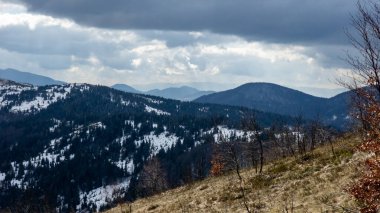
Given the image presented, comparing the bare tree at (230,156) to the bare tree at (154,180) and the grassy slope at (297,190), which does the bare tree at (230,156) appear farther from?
the bare tree at (154,180)

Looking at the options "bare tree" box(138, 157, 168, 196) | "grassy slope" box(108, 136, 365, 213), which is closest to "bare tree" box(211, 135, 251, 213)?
"grassy slope" box(108, 136, 365, 213)

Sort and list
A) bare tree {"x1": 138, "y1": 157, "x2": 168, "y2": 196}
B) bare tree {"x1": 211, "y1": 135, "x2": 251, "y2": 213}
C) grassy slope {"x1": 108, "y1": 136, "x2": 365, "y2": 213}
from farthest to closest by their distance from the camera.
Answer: bare tree {"x1": 138, "y1": 157, "x2": 168, "y2": 196}, bare tree {"x1": 211, "y1": 135, "x2": 251, "y2": 213}, grassy slope {"x1": 108, "y1": 136, "x2": 365, "y2": 213}

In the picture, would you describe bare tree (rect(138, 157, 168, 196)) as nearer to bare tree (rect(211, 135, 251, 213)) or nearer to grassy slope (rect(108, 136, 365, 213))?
bare tree (rect(211, 135, 251, 213))

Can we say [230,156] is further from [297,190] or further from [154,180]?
[154,180]

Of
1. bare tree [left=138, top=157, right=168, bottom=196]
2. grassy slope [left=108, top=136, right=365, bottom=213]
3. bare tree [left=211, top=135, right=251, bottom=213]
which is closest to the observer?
grassy slope [left=108, top=136, right=365, bottom=213]

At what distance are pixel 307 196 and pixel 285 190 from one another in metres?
3.92

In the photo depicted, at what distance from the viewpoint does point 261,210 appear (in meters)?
23.9

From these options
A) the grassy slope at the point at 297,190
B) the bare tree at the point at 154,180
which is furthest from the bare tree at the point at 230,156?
the bare tree at the point at 154,180

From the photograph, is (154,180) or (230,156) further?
(154,180)

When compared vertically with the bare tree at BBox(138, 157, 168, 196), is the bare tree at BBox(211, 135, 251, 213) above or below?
above

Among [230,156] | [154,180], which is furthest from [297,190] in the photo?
[154,180]

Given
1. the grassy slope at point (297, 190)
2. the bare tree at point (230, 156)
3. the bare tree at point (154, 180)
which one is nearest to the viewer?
the grassy slope at point (297, 190)

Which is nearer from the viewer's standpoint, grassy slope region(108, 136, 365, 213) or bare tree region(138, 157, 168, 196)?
grassy slope region(108, 136, 365, 213)

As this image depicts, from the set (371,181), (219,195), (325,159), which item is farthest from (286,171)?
(371,181)
